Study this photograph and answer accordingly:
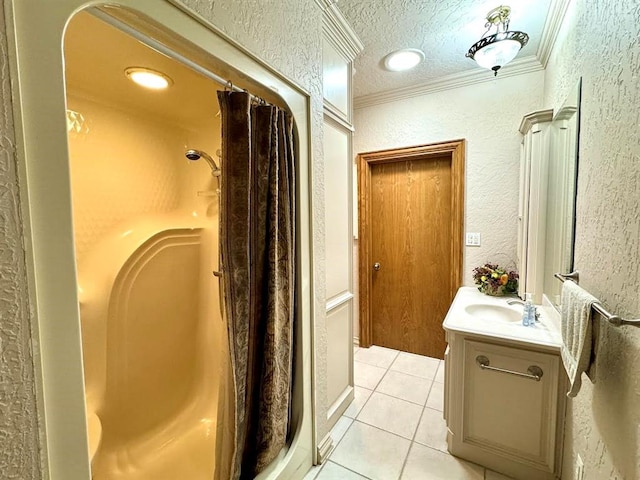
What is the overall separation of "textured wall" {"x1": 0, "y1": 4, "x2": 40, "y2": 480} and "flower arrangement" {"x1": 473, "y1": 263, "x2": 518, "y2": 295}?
97.0 inches

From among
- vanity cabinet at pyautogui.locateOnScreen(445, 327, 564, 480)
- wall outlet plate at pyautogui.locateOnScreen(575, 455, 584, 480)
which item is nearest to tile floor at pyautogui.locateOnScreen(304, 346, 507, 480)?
vanity cabinet at pyautogui.locateOnScreen(445, 327, 564, 480)

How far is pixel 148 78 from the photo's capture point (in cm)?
139

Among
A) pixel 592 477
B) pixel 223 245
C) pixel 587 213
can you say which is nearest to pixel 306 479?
pixel 592 477

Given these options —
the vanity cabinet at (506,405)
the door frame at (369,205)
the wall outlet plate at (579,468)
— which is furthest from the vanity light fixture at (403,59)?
the wall outlet plate at (579,468)

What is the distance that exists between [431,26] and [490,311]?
1916 millimetres

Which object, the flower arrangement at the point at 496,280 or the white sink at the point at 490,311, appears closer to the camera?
the white sink at the point at 490,311

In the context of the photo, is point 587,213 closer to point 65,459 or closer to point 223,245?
point 223,245

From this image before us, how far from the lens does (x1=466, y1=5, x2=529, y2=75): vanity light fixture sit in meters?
1.55

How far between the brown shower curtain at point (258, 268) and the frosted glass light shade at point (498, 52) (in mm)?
1292

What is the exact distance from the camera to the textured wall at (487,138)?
7.36ft

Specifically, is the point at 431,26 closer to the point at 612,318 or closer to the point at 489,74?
the point at 489,74

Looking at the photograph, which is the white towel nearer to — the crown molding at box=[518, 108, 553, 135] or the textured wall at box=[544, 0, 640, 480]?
the textured wall at box=[544, 0, 640, 480]

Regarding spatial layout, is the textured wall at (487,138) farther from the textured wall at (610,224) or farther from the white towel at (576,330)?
the white towel at (576,330)

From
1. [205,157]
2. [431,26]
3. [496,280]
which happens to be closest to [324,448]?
[496,280]
